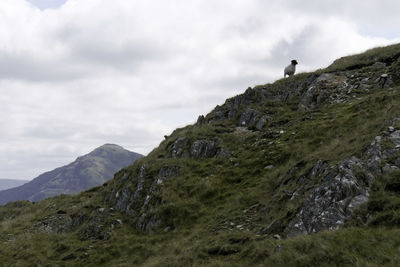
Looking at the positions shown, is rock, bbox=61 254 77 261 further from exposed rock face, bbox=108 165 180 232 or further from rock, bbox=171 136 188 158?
rock, bbox=171 136 188 158

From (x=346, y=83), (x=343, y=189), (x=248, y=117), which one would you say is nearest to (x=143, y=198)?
(x=248, y=117)

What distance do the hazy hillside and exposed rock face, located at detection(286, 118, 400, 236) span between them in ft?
0.14

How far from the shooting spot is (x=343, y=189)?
38.3ft

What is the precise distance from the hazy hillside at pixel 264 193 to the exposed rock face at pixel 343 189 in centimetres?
4

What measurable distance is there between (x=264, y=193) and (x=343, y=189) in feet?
18.3

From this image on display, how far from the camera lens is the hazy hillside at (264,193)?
1059 centimetres

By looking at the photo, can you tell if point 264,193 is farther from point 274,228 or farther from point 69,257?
point 69,257

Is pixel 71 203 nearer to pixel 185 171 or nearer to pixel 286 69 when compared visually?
pixel 185 171

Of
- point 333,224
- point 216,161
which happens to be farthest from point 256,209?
point 216,161

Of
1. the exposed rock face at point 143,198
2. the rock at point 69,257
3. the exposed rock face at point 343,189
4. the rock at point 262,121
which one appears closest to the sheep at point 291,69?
the rock at point 262,121

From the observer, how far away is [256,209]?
15.7 meters

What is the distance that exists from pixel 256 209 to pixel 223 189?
4.40 m

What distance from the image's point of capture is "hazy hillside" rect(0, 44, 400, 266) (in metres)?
10.6

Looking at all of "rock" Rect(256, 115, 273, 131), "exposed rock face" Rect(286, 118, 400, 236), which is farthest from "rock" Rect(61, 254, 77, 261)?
"rock" Rect(256, 115, 273, 131)
